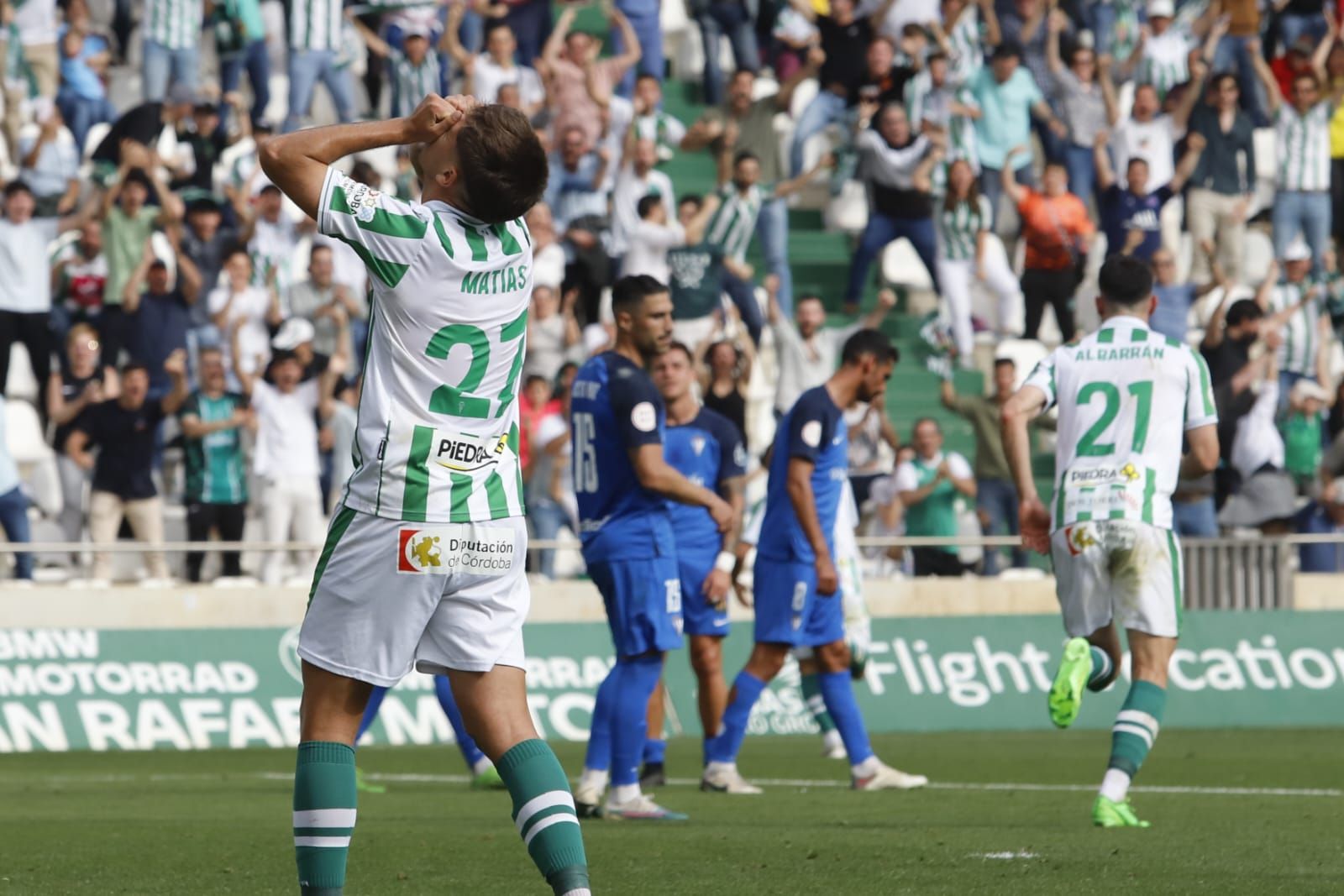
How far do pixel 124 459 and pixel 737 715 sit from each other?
7711 millimetres

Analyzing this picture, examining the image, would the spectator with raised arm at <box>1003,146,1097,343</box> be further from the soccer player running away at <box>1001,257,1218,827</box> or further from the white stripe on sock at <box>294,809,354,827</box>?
the white stripe on sock at <box>294,809,354,827</box>

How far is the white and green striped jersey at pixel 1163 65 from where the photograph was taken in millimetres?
25188

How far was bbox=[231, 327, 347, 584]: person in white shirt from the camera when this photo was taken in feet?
61.0

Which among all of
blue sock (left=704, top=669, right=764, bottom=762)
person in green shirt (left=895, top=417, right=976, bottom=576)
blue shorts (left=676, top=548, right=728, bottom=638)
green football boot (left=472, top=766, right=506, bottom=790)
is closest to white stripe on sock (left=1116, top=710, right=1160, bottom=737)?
blue sock (left=704, top=669, right=764, bottom=762)

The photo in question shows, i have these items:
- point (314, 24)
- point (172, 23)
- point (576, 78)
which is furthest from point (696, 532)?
point (172, 23)

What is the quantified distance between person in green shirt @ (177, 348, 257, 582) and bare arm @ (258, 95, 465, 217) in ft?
41.8

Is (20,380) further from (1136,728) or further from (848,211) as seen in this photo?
(1136,728)

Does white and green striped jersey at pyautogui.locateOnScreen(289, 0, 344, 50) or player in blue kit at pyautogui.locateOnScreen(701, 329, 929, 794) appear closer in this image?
player in blue kit at pyautogui.locateOnScreen(701, 329, 929, 794)

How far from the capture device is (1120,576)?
9812mm

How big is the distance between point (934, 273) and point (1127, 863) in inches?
598

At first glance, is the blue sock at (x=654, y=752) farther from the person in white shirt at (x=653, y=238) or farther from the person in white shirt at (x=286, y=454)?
the person in white shirt at (x=653, y=238)

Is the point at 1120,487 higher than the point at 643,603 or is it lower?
higher

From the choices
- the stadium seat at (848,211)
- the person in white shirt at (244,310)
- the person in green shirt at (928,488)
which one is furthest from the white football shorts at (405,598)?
the stadium seat at (848,211)

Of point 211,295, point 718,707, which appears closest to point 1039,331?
point 211,295
